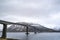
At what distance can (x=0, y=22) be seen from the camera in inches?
2505

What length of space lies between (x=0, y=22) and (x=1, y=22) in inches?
21.4

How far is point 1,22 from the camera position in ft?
210
